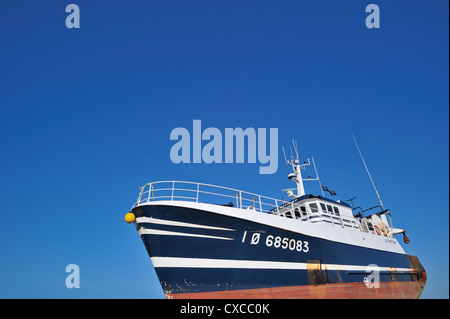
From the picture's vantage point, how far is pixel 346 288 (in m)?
12.6

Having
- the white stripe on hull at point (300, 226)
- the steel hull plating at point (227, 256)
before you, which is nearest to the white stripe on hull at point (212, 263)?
the steel hull plating at point (227, 256)

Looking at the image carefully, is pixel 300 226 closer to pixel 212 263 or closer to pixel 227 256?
pixel 227 256

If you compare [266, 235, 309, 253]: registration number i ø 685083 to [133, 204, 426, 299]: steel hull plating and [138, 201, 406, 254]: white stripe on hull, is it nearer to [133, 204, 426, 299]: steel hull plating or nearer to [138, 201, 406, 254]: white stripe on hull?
[133, 204, 426, 299]: steel hull plating

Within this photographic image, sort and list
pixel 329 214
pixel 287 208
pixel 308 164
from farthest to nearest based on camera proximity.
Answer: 1. pixel 308 164
2. pixel 287 208
3. pixel 329 214

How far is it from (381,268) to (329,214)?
469 cm

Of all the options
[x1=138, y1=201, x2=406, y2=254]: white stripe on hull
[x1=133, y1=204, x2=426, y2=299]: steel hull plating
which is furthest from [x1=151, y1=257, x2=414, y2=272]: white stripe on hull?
[x1=138, y1=201, x2=406, y2=254]: white stripe on hull

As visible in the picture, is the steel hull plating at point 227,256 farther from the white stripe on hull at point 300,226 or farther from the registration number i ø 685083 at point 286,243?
the white stripe on hull at point 300,226

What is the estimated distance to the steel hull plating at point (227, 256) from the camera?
9.99 m

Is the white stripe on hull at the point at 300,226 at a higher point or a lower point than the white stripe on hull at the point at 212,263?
higher

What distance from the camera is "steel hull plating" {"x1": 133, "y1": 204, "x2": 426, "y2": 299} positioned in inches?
393

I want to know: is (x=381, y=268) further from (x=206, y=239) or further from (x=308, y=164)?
(x=206, y=239)
